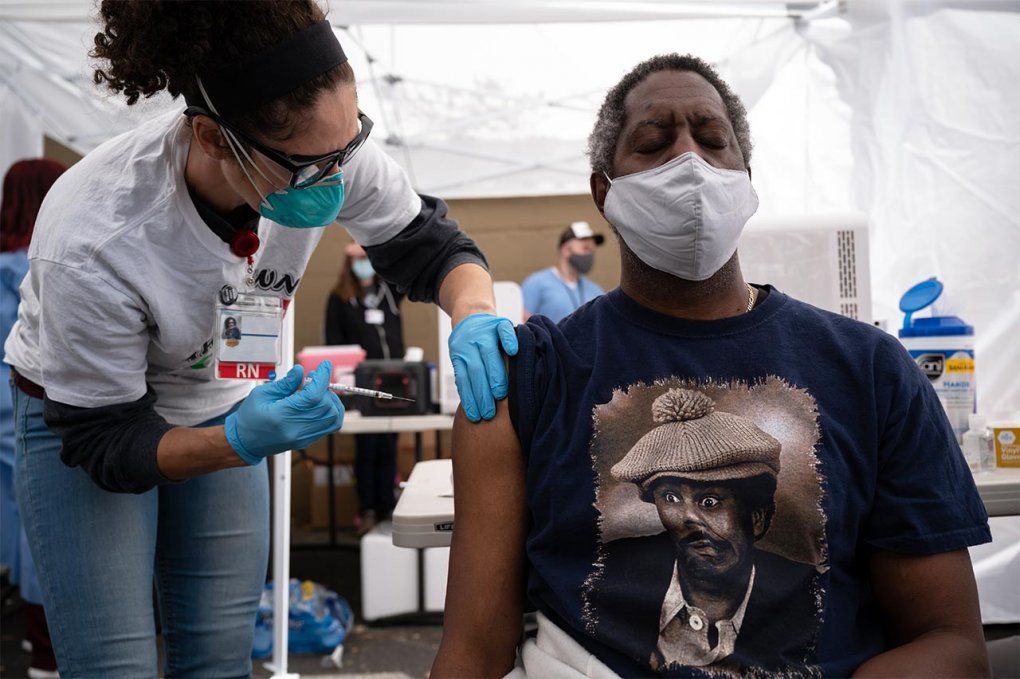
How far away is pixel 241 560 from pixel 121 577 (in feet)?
0.89

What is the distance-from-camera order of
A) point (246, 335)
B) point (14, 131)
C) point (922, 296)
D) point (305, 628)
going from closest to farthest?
1. point (246, 335)
2. point (922, 296)
3. point (305, 628)
4. point (14, 131)

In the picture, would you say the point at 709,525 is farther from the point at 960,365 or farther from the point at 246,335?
the point at 960,365

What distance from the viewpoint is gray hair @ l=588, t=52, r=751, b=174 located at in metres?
1.39

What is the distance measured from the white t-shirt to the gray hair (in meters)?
0.52

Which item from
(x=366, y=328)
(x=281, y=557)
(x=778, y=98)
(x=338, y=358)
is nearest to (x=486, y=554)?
(x=281, y=557)

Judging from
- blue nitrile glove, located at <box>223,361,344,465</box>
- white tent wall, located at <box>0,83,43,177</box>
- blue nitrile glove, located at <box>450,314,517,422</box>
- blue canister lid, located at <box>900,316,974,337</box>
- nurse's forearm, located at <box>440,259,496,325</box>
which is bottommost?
blue nitrile glove, located at <box>223,361,344,465</box>

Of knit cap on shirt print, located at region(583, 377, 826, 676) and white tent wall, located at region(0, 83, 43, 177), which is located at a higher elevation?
white tent wall, located at region(0, 83, 43, 177)

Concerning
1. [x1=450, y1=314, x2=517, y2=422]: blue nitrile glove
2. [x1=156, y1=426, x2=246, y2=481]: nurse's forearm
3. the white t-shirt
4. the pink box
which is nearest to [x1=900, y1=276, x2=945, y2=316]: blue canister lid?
[x1=450, y1=314, x2=517, y2=422]: blue nitrile glove

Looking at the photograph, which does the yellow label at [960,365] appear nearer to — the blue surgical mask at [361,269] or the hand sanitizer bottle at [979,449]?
the hand sanitizer bottle at [979,449]

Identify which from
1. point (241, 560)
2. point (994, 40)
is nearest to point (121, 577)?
point (241, 560)

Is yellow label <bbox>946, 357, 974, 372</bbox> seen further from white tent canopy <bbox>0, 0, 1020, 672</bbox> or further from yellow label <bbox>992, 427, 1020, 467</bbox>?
white tent canopy <bbox>0, 0, 1020, 672</bbox>

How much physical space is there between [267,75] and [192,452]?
643 mm

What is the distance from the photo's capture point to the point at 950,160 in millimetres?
3004

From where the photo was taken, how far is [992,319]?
294 centimetres
